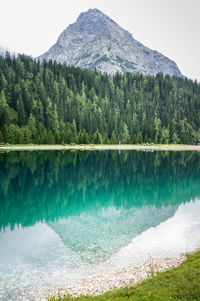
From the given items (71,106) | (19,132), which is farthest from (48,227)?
(71,106)

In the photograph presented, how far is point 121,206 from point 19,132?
8825cm

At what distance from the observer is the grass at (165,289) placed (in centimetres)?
877

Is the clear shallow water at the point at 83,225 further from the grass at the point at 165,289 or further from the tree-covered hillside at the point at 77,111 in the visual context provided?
the tree-covered hillside at the point at 77,111

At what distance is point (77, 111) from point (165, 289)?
14076 cm

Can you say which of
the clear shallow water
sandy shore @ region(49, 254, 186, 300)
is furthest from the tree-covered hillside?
sandy shore @ region(49, 254, 186, 300)

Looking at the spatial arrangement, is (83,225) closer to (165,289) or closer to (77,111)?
(165,289)

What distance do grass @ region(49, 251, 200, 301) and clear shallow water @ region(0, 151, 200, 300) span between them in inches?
118

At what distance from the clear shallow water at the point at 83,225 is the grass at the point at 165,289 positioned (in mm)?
2985

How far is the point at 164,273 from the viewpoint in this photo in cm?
1152

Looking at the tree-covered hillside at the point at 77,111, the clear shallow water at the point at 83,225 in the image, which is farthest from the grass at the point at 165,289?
the tree-covered hillside at the point at 77,111

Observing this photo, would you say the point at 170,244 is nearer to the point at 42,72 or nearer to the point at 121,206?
the point at 121,206

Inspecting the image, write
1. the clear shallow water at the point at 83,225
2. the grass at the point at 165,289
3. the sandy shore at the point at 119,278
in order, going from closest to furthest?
the grass at the point at 165,289, the sandy shore at the point at 119,278, the clear shallow water at the point at 83,225

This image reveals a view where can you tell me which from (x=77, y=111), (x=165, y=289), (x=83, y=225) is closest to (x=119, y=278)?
(x=165, y=289)

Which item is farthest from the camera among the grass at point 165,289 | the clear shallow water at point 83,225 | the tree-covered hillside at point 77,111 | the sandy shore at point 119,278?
the tree-covered hillside at point 77,111
